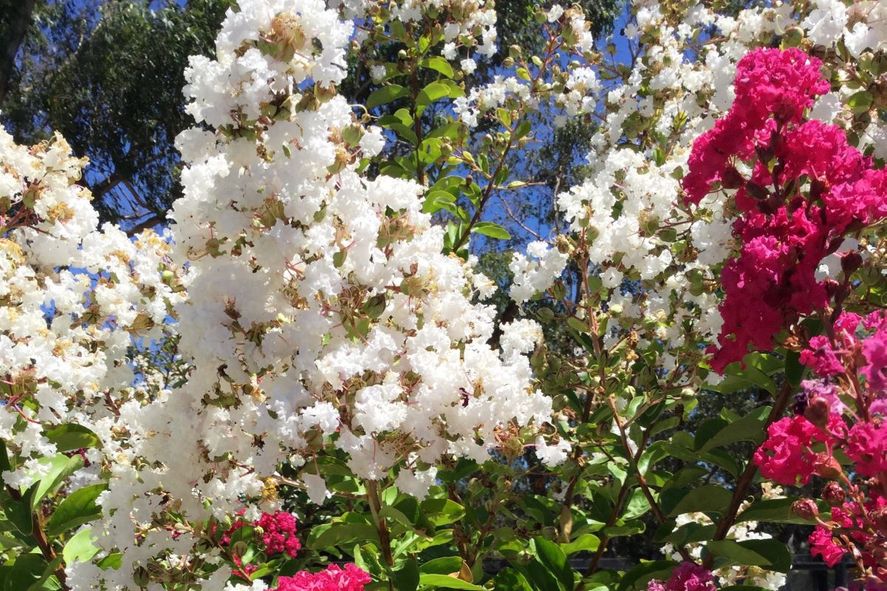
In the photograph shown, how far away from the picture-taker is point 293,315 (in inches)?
49.1

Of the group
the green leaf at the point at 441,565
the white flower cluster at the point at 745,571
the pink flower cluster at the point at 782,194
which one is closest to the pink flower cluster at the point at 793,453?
the pink flower cluster at the point at 782,194

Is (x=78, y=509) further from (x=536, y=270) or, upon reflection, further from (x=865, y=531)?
(x=865, y=531)

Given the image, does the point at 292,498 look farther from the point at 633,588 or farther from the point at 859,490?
the point at 859,490

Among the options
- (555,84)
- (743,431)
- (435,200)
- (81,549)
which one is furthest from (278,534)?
(555,84)

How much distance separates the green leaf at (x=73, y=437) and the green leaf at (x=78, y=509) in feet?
0.31

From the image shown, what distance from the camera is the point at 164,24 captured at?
726 centimetres

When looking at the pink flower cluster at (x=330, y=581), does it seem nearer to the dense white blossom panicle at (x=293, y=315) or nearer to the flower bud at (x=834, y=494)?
the dense white blossom panicle at (x=293, y=315)

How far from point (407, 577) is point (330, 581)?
0.15 m

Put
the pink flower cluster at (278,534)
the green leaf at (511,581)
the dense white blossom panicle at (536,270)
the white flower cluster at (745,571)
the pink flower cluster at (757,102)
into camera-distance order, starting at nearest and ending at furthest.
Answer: the pink flower cluster at (757,102) → the green leaf at (511,581) → the pink flower cluster at (278,534) → the dense white blossom panicle at (536,270) → the white flower cluster at (745,571)

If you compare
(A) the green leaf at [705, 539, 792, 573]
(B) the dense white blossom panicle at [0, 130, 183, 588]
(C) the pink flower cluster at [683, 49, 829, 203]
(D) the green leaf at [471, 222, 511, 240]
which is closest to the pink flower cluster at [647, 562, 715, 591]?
(A) the green leaf at [705, 539, 792, 573]

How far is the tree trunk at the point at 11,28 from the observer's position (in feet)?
19.4

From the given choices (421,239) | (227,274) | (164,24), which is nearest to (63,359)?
(227,274)

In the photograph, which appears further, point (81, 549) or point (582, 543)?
point (582, 543)

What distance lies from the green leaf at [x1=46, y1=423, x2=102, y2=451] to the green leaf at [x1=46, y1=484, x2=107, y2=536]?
93mm
